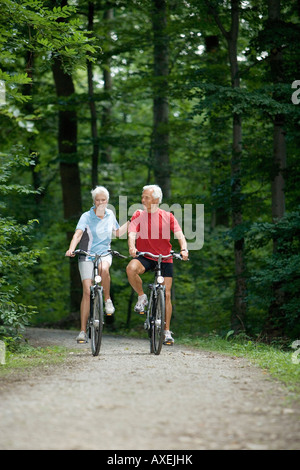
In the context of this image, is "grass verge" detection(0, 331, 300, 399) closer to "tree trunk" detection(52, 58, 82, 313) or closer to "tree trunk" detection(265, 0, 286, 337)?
"tree trunk" detection(265, 0, 286, 337)

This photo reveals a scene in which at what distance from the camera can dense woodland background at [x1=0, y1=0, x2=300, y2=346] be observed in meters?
9.36

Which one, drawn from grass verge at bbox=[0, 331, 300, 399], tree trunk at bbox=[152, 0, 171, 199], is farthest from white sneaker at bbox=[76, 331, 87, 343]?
tree trunk at bbox=[152, 0, 171, 199]

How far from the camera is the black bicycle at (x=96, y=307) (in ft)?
26.5

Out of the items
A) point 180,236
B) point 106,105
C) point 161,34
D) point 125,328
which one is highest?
point 161,34

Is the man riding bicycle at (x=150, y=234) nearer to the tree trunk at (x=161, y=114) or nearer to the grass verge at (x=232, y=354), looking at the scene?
the grass verge at (x=232, y=354)

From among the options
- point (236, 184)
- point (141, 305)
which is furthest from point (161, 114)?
point (141, 305)

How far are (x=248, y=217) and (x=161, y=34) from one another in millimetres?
5404

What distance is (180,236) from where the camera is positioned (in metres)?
8.35

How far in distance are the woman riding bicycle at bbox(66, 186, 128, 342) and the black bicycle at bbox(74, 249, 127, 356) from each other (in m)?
0.09

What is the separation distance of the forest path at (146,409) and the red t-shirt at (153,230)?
5.37 feet

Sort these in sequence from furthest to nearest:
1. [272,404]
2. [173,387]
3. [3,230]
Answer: [3,230], [173,387], [272,404]

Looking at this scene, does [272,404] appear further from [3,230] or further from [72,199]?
[72,199]
